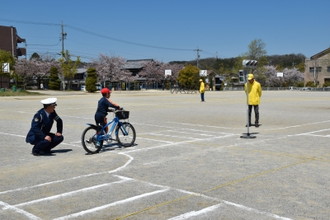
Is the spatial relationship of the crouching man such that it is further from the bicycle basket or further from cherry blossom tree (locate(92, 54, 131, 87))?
cherry blossom tree (locate(92, 54, 131, 87))

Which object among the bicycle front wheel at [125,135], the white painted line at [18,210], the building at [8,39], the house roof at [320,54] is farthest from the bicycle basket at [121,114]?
the house roof at [320,54]

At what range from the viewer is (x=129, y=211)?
14.8 feet

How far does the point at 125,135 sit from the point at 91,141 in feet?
3.47

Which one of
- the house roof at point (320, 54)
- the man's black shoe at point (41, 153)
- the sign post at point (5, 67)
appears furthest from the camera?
the house roof at point (320, 54)

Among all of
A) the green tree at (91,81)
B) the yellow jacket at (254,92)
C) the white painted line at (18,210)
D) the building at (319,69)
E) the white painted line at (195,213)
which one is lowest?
the white painted line at (18,210)

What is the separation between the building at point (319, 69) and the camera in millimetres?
90938

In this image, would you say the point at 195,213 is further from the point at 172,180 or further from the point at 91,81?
the point at 91,81

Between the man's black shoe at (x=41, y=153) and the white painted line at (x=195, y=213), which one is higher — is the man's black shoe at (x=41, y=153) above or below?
above

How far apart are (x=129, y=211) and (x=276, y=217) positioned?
1.68 meters

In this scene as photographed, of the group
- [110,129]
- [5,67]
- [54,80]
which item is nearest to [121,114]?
[110,129]

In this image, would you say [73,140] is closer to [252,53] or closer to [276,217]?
[276,217]

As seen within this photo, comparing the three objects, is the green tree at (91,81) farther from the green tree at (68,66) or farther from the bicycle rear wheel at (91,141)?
the bicycle rear wheel at (91,141)

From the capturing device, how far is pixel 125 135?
9.05 meters

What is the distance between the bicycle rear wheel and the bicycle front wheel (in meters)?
0.67
